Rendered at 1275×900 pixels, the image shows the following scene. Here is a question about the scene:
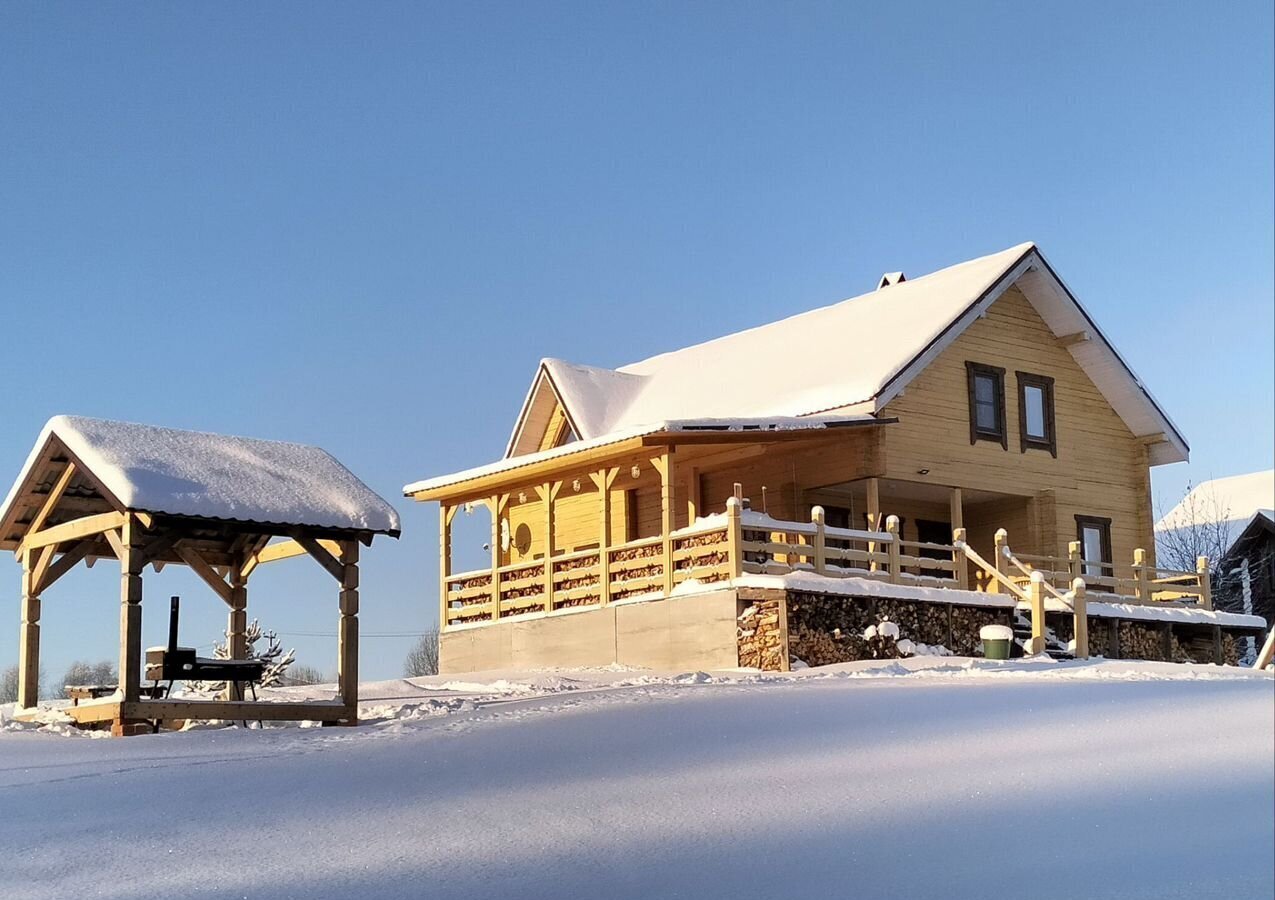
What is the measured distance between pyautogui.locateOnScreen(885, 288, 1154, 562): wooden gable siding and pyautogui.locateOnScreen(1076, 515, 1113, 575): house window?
0.19 metres

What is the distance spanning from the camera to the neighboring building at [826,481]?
24.1m

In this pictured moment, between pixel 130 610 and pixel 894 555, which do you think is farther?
pixel 894 555

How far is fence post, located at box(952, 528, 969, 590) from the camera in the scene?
25.9 meters

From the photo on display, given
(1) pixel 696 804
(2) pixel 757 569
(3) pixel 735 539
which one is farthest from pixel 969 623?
(1) pixel 696 804

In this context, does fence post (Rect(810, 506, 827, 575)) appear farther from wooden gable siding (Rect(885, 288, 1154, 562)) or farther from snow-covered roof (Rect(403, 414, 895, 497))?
wooden gable siding (Rect(885, 288, 1154, 562))

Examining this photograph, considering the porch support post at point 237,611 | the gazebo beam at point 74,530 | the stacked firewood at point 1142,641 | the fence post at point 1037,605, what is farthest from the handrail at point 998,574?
the gazebo beam at point 74,530

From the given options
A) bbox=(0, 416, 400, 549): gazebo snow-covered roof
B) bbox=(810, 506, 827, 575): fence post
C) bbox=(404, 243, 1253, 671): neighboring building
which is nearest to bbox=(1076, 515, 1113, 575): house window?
bbox=(404, 243, 1253, 671): neighboring building

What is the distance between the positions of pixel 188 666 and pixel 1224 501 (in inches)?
1988

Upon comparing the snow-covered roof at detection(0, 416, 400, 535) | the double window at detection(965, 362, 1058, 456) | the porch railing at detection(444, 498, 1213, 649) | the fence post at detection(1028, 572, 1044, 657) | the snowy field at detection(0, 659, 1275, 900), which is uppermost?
the double window at detection(965, 362, 1058, 456)

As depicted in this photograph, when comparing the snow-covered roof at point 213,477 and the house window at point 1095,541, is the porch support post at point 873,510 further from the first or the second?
the snow-covered roof at point 213,477

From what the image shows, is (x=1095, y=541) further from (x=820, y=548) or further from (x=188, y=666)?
(x=188, y=666)

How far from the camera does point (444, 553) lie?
97.3 ft

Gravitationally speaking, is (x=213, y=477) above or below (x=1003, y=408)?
below

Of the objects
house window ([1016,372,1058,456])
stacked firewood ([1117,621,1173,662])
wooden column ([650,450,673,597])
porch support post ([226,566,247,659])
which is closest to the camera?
porch support post ([226,566,247,659])
